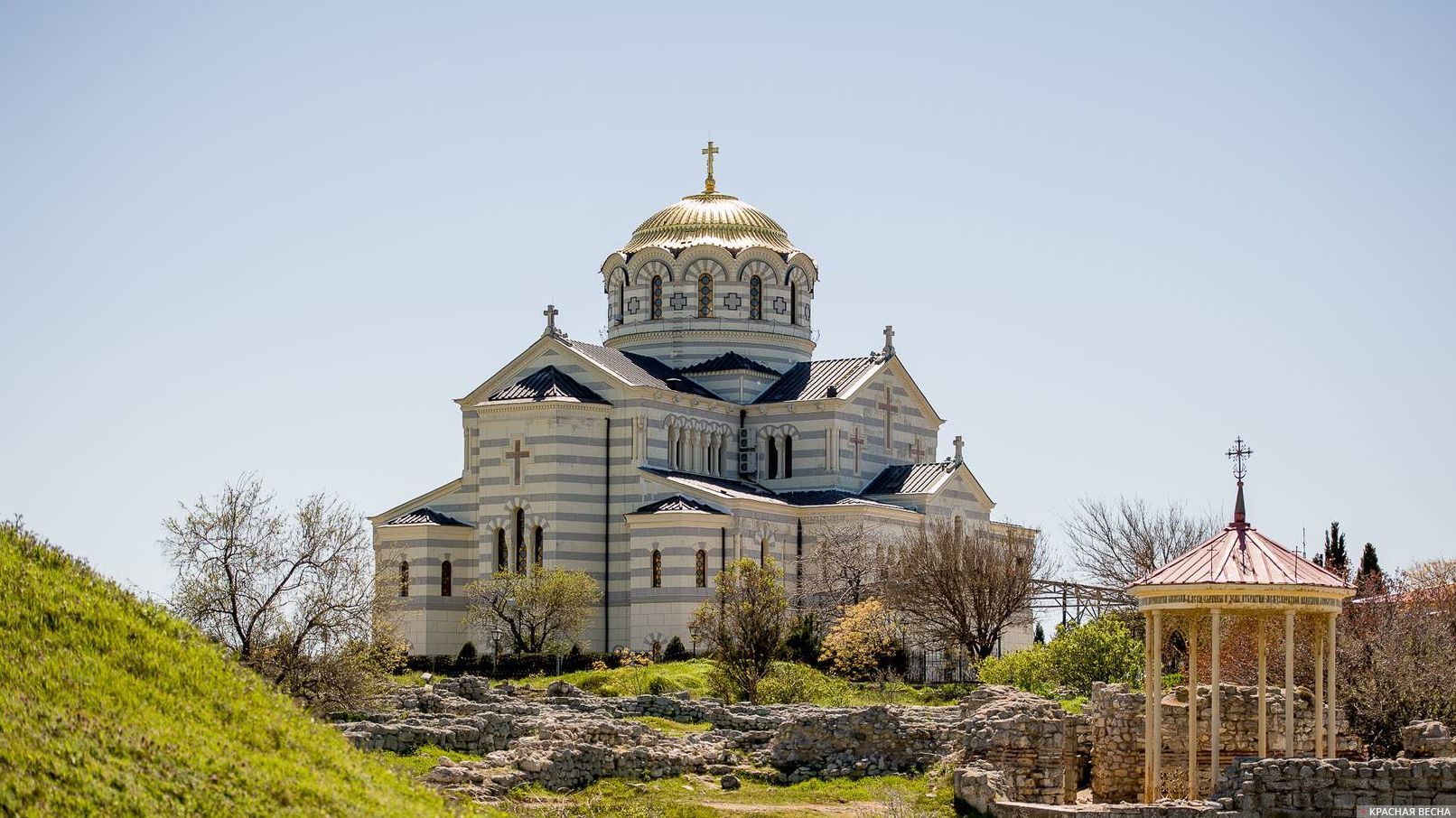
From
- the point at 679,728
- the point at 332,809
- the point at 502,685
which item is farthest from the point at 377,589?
the point at 332,809

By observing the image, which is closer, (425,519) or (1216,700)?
(1216,700)

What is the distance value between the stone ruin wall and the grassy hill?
1286 centimetres

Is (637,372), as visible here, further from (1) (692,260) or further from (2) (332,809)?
(2) (332,809)

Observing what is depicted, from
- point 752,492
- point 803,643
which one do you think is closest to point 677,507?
point 752,492

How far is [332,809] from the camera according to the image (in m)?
18.9

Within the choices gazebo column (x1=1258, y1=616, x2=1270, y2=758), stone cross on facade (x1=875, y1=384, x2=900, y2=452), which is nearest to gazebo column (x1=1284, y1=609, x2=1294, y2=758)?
gazebo column (x1=1258, y1=616, x2=1270, y2=758)

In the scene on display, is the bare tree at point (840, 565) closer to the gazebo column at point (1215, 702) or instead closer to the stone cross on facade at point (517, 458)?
the stone cross on facade at point (517, 458)

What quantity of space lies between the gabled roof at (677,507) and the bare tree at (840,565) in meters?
3.67

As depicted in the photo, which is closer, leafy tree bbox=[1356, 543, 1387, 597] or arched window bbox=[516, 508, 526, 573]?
leafy tree bbox=[1356, 543, 1387, 597]

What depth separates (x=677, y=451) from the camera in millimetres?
68812

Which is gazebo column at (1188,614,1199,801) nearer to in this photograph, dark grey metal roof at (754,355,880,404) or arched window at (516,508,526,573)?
arched window at (516,508,526,573)

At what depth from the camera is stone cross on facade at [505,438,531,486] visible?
215 ft

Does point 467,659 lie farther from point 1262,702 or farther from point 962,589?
point 1262,702

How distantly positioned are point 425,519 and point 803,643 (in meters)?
14.5
